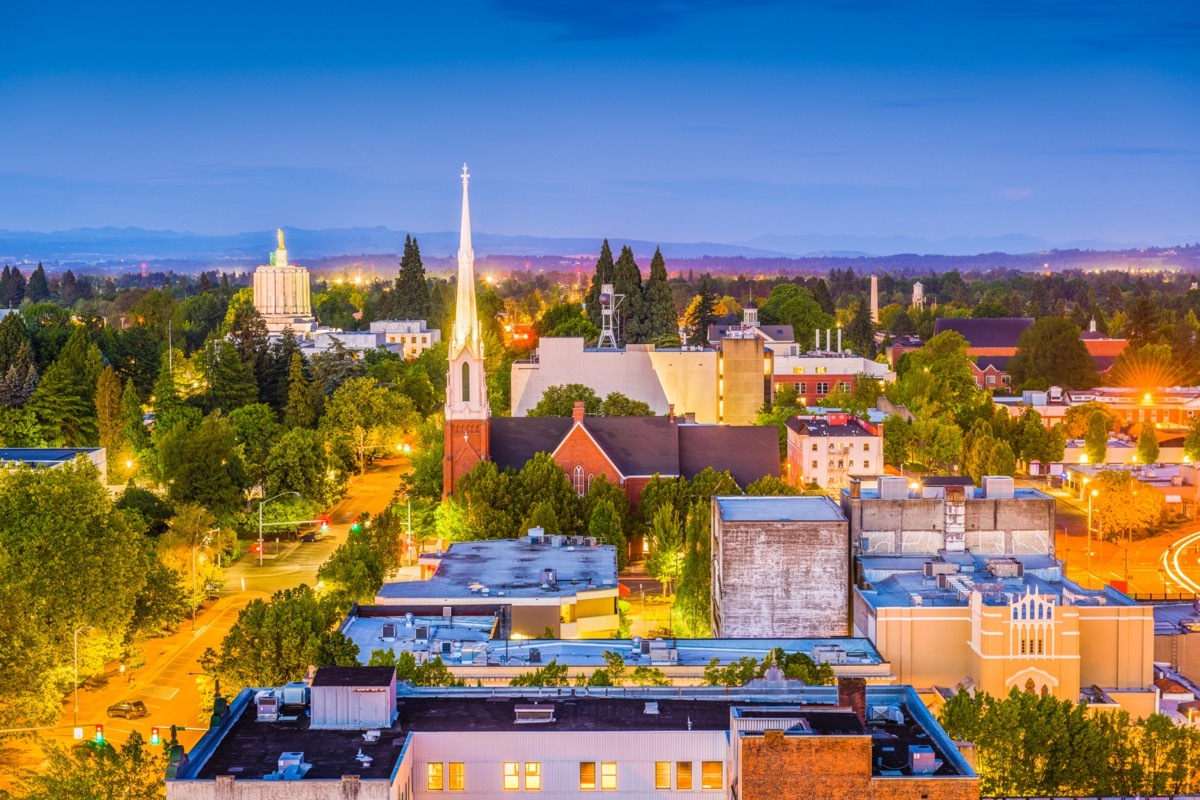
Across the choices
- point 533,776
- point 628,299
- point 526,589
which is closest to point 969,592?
point 526,589

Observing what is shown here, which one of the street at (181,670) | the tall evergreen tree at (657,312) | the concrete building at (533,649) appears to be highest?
the tall evergreen tree at (657,312)

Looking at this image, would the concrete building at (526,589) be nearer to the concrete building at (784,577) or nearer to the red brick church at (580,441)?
the concrete building at (784,577)

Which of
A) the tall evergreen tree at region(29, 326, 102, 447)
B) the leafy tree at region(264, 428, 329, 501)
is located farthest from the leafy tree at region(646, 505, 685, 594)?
the tall evergreen tree at region(29, 326, 102, 447)

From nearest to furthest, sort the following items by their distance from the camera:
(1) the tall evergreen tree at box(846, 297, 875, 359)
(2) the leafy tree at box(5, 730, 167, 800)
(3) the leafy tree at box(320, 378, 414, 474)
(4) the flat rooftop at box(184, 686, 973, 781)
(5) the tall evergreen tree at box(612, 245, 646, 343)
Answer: (4) the flat rooftop at box(184, 686, 973, 781) < (2) the leafy tree at box(5, 730, 167, 800) < (3) the leafy tree at box(320, 378, 414, 474) < (5) the tall evergreen tree at box(612, 245, 646, 343) < (1) the tall evergreen tree at box(846, 297, 875, 359)

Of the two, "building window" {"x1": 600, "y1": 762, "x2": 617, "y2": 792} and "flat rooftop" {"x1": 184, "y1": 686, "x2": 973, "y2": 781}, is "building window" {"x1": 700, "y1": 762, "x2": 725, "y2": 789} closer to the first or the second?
"flat rooftop" {"x1": 184, "y1": 686, "x2": 973, "y2": 781}

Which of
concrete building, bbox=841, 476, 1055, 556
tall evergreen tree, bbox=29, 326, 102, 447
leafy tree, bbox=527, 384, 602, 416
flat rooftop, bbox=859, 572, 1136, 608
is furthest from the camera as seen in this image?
tall evergreen tree, bbox=29, 326, 102, 447

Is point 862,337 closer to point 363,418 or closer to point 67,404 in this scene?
point 363,418

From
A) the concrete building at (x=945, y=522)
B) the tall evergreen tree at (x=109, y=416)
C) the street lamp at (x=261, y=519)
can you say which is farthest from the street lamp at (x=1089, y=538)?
the tall evergreen tree at (x=109, y=416)

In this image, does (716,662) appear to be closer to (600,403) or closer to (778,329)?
(600,403)
